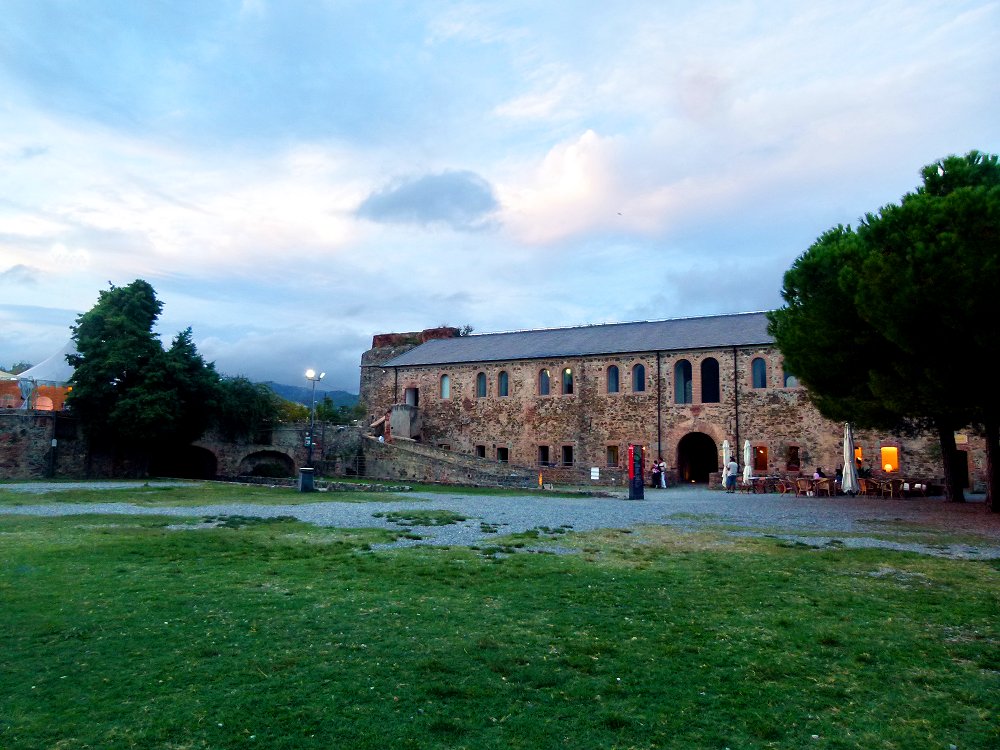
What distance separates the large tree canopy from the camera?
1409 centimetres

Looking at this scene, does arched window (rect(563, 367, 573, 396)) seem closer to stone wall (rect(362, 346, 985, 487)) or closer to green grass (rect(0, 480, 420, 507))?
stone wall (rect(362, 346, 985, 487))

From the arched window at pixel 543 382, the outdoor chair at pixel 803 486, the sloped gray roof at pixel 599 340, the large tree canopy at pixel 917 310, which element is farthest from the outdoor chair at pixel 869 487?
the arched window at pixel 543 382

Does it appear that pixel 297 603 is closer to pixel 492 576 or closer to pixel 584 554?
pixel 492 576

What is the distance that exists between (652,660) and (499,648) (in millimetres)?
1141

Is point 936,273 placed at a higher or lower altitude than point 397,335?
lower

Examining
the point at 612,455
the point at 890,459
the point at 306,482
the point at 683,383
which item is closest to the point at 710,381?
the point at 683,383

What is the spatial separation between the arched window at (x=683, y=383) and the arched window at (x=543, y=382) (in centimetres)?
723

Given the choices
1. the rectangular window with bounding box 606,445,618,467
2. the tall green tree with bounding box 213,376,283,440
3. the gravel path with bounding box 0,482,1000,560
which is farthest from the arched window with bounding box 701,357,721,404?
the tall green tree with bounding box 213,376,283,440

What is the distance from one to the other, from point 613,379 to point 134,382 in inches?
968

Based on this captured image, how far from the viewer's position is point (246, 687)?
434 cm

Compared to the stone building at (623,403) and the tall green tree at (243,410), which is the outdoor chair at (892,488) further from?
the tall green tree at (243,410)

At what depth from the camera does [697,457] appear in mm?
37500

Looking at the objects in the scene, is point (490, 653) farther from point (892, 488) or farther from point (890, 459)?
point (890, 459)

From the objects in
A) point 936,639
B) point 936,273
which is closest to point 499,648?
point 936,639
